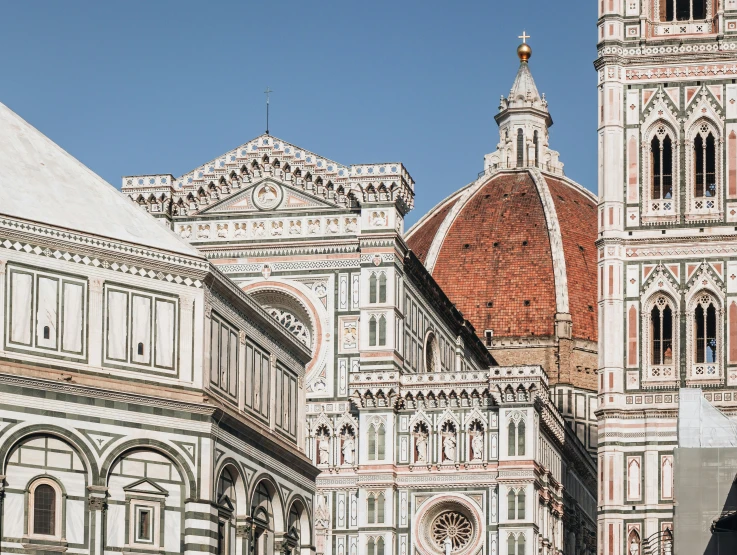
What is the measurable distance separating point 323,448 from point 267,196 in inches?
326

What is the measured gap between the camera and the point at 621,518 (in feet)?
186

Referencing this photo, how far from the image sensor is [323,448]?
6019cm

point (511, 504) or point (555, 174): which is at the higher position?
point (555, 174)

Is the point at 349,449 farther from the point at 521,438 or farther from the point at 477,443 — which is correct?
the point at 521,438

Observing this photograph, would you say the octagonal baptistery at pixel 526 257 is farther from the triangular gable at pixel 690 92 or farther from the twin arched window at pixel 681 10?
the triangular gable at pixel 690 92

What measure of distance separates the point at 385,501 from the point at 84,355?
26.8 metres

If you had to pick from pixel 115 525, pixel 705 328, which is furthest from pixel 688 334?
pixel 115 525

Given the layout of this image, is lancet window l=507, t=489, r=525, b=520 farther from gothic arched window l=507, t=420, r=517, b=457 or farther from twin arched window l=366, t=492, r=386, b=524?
twin arched window l=366, t=492, r=386, b=524

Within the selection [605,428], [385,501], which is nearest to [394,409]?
[385,501]

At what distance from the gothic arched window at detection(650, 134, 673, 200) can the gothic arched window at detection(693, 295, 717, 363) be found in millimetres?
3564

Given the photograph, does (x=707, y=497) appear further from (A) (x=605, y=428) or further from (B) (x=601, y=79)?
(B) (x=601, y=79)

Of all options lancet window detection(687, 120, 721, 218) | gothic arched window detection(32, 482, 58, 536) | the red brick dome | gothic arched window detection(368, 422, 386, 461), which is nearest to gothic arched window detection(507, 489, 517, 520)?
gothic arched window detection(368, 422, 386, 461)

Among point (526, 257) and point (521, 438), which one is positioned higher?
point (526, 257)

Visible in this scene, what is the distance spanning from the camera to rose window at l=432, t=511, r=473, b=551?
58562mm
